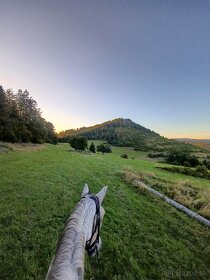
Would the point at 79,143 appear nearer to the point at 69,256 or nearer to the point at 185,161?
the point at 185,161

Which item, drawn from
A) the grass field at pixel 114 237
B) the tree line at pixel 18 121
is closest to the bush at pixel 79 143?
the tree line at pixel 18 121

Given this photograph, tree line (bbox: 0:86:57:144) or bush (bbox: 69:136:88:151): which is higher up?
tree line (bbox: 0:86:57:144)

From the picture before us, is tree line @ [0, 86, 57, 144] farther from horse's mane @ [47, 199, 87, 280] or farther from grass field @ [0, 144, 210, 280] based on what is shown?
horse's mane @ [47, 199, 87, 280]

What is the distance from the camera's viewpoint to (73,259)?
4.41 ft

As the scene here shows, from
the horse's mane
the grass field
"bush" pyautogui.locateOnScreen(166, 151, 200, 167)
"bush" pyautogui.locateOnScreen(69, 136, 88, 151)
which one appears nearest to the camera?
the horse's mane

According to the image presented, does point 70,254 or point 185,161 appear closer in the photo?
point 70,254

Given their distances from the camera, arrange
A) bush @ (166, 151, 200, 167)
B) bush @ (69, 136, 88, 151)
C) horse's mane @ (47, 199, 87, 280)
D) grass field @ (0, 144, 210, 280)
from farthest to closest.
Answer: bush @ (69, 136, 88, 151) → bush @ (166, 151, 200, 167) → grass field @ (0, 144, 210, 280) → horse's mane @ (47, 199, 87, 280)

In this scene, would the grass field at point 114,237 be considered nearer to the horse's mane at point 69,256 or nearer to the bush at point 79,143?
the horse's mane at point 69,256

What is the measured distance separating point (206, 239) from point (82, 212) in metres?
6.76

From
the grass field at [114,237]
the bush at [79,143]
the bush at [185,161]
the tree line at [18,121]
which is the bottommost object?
the bush at [185,161]

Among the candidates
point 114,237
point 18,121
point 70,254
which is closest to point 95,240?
point 70,254

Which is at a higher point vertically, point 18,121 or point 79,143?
point 18,121

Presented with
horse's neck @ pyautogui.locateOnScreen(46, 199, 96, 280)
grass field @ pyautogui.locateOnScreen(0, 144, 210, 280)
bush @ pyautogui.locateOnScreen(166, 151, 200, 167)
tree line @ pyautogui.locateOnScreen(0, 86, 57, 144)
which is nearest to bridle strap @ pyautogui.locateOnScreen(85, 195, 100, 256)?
horse's neck @ pyautogui.locateOnScreen(46, 199, 96, 280)

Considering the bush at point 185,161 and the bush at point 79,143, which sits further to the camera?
the bush at point 79,143
